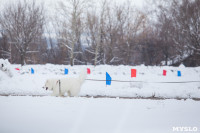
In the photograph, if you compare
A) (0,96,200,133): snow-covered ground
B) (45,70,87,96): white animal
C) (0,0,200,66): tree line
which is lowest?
(0,96,200,133): snow-covered ground

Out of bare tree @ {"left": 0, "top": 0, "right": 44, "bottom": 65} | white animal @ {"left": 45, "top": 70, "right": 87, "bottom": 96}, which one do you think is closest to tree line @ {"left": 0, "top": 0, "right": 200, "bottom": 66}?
bare tree @ {"left": 0, "top": 0, "right": 44, "bottom": 65}

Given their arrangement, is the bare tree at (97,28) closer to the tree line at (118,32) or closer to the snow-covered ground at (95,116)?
the tree line at (118,32)

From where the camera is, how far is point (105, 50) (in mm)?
26484

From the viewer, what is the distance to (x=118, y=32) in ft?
87.3

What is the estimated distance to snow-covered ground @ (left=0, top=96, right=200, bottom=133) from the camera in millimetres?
3977

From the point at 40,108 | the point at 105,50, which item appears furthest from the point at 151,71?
the point at 40,108

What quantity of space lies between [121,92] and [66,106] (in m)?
4.02

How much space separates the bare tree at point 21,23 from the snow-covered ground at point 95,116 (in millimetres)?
20650

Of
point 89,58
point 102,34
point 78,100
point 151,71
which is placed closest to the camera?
point 78,100

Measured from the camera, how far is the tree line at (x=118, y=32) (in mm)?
22812

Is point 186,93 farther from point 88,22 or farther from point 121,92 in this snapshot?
point 88,22

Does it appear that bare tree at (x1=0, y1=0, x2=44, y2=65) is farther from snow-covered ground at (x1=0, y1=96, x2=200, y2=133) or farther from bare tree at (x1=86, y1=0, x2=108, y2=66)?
snow-covered ground at (x1=0, y1=96, x2=200, y2=133)

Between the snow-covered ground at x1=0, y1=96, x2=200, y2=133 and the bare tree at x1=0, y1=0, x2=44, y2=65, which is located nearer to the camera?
the snow-covered ground at x1=0, y1=96, x2=200, y2=133

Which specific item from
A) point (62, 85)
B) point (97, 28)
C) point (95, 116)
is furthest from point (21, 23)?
point (95, 116)
